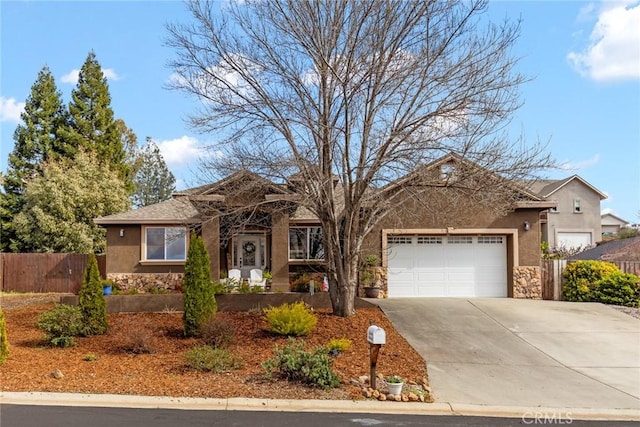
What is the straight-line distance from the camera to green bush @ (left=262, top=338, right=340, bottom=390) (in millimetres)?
8820

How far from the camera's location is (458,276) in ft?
63.9

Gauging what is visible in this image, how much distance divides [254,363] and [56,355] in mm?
4100

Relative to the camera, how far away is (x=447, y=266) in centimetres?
1953

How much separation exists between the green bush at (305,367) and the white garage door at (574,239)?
3453cm

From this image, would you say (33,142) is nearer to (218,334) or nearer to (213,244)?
(213,244)

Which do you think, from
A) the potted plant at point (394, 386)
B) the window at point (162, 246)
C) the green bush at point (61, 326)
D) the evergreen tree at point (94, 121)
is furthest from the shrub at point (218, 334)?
the evergreen tree at point (94, 121)

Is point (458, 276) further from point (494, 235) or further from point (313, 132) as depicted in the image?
point (313, 132)

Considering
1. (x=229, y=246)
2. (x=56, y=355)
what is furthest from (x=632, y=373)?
(x=229, y=246)

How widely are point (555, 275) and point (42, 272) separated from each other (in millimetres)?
21576

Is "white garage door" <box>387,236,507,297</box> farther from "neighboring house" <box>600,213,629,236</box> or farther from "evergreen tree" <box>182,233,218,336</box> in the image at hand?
"neighboring house" <box>600,213,629,236</box>

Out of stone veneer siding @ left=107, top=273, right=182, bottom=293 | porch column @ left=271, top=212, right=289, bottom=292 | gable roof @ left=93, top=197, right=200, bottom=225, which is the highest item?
gable roof @ left=93, top=197, right=200, bottom=225

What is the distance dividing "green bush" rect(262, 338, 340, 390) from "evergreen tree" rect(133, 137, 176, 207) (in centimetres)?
4105

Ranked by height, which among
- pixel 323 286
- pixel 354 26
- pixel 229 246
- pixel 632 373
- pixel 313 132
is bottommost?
pixel 632 373

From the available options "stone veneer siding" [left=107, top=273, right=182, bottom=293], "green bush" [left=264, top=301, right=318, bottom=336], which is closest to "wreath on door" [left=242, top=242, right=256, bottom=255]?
"stone veneer siding" [left=107, top=273, right=182, bottom=293]
